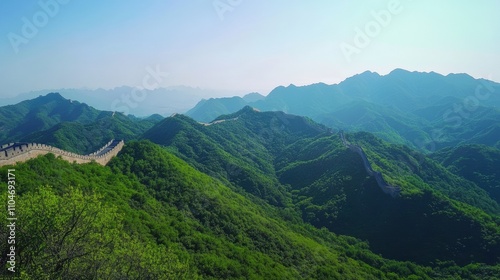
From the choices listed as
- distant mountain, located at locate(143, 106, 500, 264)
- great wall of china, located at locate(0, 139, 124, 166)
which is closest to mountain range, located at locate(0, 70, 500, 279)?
distant mountain, located at locate(143, 106, 500, 264)

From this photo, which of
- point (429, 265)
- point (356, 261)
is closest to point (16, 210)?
point (356, 261)

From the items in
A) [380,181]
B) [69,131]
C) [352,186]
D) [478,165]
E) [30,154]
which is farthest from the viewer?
[69,131]

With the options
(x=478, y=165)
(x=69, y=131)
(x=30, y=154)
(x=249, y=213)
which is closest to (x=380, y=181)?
(x=249, y=213)

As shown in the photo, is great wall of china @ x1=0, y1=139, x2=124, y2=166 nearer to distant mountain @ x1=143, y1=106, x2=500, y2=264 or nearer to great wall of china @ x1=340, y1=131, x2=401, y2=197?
distant mountain @ x1=143, y1=106, x2=500, y2=264

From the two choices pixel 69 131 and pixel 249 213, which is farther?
pixel 69 131

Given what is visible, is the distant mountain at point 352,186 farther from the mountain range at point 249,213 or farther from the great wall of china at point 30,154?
the great wall of china at point 30,154

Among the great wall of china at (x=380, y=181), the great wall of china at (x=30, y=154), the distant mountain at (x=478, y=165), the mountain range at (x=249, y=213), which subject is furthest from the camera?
the distant mountain at (x=478, y=165)

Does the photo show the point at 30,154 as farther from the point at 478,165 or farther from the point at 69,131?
the point at 478,165

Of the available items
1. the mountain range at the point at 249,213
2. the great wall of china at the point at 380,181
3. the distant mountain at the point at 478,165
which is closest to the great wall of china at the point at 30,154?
Result: the mountain range at the point at 249,213

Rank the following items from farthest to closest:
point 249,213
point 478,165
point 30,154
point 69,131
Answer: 1. point 69,131
2. point 478,165
3. point 249,213
4. point 30,154
